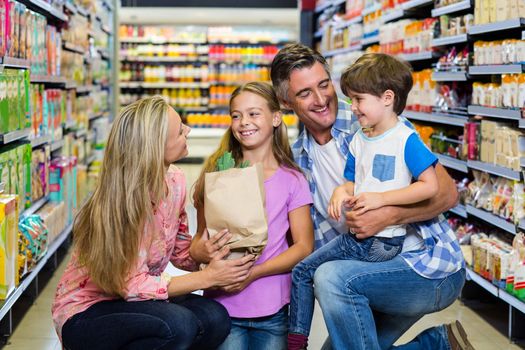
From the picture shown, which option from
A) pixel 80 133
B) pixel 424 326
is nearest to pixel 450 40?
pixel 424 326

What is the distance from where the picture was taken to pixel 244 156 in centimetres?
290

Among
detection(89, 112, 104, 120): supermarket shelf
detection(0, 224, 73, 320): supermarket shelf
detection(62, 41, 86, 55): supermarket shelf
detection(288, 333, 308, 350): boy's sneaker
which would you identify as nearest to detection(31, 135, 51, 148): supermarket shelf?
detection(0, 224, 73, 320): supermarket shelf

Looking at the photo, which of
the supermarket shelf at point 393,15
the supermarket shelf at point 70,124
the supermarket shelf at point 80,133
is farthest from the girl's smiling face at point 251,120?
the supermarket shelf at point 80,133

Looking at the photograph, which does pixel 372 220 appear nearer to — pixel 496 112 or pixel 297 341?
pixel 297 341

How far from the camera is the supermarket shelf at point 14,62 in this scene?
3691mm

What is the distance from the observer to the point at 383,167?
8.43ft

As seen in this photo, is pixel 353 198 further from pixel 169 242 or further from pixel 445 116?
pixel 445 116

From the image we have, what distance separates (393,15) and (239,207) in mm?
3781

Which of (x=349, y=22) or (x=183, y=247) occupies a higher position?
(x=349, y=22)

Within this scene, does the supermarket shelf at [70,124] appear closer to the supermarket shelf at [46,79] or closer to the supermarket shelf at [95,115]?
the supermarket shelf at [46,79]

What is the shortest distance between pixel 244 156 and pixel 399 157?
1.97ft

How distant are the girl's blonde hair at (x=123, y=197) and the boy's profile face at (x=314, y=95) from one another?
615 mm

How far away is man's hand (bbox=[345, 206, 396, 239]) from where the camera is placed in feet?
8.25

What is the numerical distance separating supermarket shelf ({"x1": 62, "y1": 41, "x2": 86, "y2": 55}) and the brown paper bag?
3.78 metres
